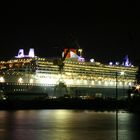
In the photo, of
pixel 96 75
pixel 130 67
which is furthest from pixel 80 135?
pixel 130 67

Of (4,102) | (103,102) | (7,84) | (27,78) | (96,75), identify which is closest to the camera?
(4,102)

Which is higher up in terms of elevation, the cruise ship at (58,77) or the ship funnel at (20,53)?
the ship funnel at (20,53)

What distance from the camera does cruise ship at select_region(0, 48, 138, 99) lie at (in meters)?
71.7

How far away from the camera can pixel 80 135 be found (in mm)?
23281

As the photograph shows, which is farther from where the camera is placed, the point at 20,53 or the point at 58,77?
the point at 20,53

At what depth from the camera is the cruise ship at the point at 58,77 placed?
235 ft

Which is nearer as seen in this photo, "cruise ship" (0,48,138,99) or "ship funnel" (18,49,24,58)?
"cruise ship" (0,48,138,99)

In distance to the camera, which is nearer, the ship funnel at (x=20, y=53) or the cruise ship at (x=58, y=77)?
the cruise ship at (x=58, y=77)

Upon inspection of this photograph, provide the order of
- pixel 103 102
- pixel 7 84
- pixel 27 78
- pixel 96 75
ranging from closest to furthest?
pixel 103 102 < pixel 7 84 < pixel 27 78 < pixel 96 75

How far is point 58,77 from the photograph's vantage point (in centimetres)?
8238

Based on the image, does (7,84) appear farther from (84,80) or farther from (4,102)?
(84,80)

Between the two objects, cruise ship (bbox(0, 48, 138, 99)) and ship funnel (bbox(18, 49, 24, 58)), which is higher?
ship funnel (bbox(18, 49, 24, 58))

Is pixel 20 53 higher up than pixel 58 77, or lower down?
higher up

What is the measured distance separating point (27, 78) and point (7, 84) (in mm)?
5645
